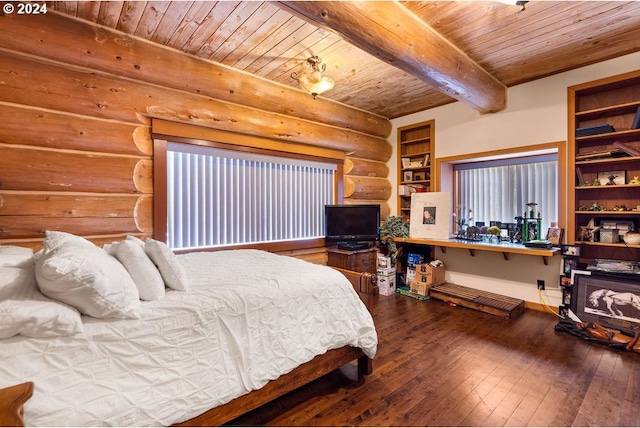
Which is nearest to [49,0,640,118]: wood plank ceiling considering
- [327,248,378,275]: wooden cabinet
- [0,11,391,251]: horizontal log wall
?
[0,11,391,251]: horizontal log wall

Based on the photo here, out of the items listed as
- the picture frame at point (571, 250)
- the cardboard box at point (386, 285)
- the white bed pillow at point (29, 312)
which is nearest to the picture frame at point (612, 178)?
the picture frame at point (571, 250)

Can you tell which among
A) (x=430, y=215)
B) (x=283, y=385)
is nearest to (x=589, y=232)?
(x=430, y=215)

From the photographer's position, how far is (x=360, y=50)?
2803mm

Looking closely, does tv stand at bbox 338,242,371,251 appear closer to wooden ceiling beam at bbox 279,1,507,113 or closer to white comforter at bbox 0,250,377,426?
white comforter at bbox 0,250,377,426

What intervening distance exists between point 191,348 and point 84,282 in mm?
535

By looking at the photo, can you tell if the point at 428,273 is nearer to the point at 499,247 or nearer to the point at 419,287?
the point at 419,287

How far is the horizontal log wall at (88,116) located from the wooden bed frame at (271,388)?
1.85 meters

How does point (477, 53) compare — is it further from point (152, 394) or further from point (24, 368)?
point (24, 368)

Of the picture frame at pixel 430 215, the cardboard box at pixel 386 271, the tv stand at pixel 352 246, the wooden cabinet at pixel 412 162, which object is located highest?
the wooden cabinet at pixel 412 162

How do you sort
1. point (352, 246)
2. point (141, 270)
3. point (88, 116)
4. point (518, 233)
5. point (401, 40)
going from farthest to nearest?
1. point (352, 246)
2. point (518, 233)
3. point (88, 116)
4. point (401, 40)
5. point (141, 270)

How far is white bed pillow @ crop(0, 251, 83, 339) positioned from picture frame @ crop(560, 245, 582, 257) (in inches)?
158

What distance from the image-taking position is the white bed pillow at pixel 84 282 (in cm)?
116

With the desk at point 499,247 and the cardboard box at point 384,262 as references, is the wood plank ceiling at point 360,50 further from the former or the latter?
the cardboard box at point 384,262

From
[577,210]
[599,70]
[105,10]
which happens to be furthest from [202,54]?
[577,210]
